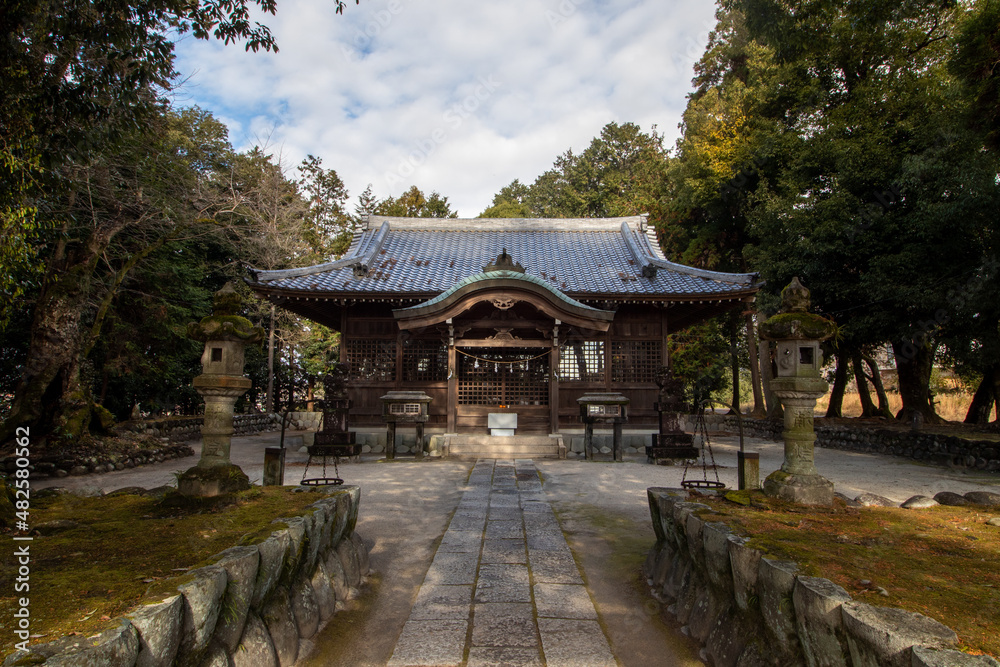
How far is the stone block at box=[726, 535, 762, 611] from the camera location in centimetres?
290

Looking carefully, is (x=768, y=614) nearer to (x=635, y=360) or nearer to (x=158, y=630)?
(x=158, y=630)

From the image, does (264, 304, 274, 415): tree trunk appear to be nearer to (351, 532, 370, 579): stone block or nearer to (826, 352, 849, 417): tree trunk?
(351, 532, 370, 579): stone block

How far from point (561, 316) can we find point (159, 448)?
9.25 meters

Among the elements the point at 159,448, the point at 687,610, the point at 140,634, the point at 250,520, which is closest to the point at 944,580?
the point at 687,610

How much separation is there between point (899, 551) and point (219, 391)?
Answer: 491cm

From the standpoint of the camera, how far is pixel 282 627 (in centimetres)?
321

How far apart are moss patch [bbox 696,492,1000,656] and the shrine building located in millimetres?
8371

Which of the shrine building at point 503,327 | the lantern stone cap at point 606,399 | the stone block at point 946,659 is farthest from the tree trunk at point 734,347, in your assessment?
the stone block at point 946,659

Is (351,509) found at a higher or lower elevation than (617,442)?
higher

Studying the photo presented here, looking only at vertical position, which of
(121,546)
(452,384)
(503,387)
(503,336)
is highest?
(503,336)

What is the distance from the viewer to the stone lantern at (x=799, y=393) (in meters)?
4.27

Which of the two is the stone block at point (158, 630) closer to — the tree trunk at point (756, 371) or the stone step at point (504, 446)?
the stone step at point (504, 446)

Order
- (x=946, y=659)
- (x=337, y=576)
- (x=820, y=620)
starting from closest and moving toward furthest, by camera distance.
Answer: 1. (x=946, y=659)
2. (x=820, y=620)
3. (x=337, y=576)

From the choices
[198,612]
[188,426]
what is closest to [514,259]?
[188,426]
